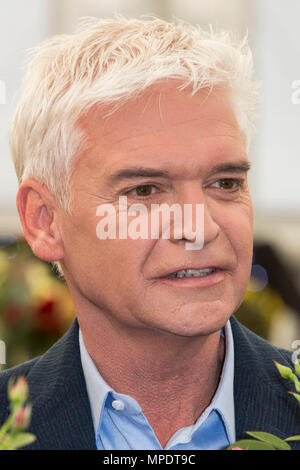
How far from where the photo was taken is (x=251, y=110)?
123cm

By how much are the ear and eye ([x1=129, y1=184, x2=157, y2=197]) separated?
18cm

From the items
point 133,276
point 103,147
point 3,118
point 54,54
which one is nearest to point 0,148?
point 3,118

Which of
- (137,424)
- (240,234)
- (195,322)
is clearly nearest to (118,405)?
(137,424)

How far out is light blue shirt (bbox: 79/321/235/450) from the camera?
112cm

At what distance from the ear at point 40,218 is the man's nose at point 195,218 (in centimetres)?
25

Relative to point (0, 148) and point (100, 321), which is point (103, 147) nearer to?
point (100, 321)

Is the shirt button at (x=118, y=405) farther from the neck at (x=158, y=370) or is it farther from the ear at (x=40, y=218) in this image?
the ear at (x=40, y=218)

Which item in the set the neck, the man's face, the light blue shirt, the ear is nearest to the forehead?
the man's face

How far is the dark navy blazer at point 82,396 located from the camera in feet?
3.57

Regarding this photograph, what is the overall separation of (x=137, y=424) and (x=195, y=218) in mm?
378

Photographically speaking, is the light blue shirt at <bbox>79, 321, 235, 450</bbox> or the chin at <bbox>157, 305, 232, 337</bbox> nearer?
the chin at <bbox>157, 305, 232, 337</bbox>

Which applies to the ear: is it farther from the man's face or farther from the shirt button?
the shirt button

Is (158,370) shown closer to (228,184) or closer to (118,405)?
(118,405)

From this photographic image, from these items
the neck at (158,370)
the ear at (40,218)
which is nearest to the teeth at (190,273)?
the neck at (158,370)
